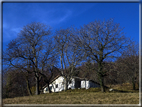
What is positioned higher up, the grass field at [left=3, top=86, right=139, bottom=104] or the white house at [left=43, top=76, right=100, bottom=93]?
the grass field at [left=3, top=86, right=139, bottom=104]

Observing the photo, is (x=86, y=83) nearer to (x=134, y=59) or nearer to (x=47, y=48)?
(x=134, y=59)

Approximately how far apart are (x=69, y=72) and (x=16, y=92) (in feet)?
55.8

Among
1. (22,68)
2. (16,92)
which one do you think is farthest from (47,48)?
(16,92)

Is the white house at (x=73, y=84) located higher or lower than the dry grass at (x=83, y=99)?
lower

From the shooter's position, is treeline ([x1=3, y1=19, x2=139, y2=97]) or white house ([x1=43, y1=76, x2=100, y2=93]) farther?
white house ([x1=43, y1=76, x2=100, y2=93])

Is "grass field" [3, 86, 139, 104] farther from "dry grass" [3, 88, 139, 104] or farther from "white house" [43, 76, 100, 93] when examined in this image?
"white house" [43, 76, 100, 93]

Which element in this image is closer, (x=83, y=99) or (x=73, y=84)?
(x=83, y=99)

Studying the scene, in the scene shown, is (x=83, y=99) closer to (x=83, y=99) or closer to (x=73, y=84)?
(x=83, y=99)

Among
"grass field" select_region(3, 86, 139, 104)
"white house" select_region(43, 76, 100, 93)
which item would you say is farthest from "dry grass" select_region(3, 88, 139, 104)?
"white house" select_region(43, 76, 100, 93)

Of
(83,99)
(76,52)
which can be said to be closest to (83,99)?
(83,99)

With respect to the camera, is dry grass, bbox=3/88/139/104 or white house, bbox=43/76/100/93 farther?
white house, bbox=43/76/100/93

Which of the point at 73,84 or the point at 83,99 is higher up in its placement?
the point at 83,99

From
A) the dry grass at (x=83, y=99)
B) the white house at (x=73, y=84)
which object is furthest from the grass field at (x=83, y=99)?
the white house at (x=73, y=84)

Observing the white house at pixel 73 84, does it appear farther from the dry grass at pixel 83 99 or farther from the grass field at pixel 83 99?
the dry grass at pixel 83 99
